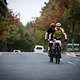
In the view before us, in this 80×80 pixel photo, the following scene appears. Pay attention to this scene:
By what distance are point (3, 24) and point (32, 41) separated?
59644mm

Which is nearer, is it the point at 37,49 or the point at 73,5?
the point at 73,5

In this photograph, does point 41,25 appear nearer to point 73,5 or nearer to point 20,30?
point 73,5

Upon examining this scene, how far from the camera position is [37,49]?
68.9 m

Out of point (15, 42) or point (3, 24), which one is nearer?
point (3, 24)

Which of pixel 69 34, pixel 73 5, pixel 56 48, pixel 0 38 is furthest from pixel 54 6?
pixel 56 48

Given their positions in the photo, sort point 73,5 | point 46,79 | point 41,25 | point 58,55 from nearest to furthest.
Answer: point 46,79 → point 58,55 → point 73,5 → point 41,25

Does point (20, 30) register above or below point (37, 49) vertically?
above

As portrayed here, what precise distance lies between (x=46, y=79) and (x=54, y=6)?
5080cm

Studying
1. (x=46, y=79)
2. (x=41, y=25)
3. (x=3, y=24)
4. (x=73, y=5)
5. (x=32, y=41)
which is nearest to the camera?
(x=46, y=79)

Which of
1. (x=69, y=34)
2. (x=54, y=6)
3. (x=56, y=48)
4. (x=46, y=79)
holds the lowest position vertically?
(x=46, y=79)

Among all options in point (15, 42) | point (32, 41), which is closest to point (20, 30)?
point (15, 42)

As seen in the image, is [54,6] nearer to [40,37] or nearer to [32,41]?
[40,37]

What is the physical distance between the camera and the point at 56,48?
18.8 m

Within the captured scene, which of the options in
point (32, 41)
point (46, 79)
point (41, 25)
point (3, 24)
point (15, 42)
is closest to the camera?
point (46, 79)
